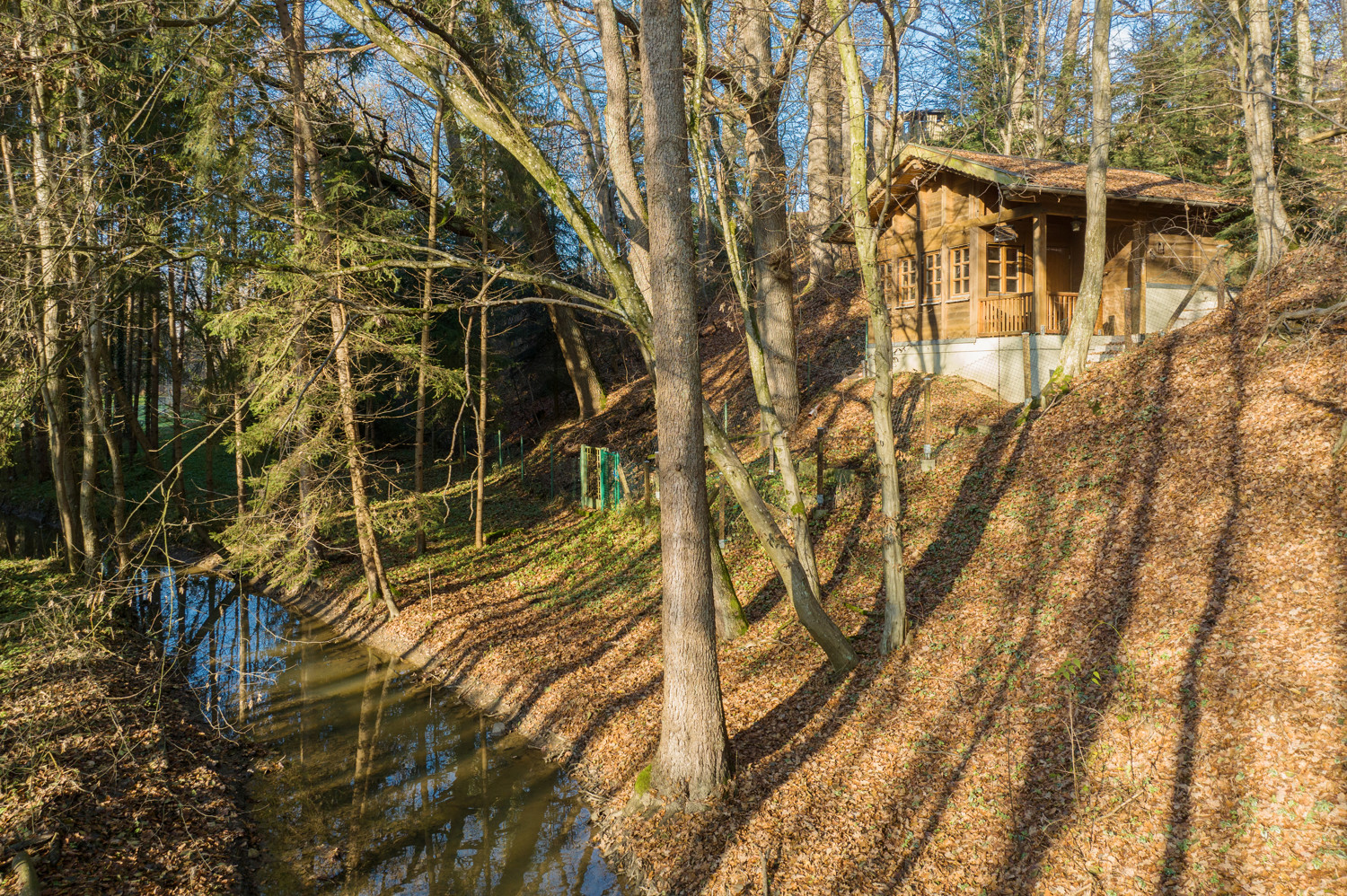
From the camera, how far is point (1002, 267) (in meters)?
17.9

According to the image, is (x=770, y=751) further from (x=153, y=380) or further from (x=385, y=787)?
(x=153, y=380)

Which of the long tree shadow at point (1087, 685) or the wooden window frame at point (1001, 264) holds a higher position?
the wooden window frame at point (1001, 264)

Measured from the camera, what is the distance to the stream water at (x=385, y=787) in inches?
291

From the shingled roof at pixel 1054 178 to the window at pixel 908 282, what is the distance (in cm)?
283

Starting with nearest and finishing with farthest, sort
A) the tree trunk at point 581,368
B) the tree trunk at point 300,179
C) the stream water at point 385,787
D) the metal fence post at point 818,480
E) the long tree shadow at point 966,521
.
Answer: the stream water at point 385,787, the long tree shadow at point 966,521, the tree trunk at point 300,179, the metal fence post at point 818,480, the tree trunk at point 581,368

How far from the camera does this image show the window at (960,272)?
17.7m

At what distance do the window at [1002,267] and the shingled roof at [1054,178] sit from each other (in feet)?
6.22

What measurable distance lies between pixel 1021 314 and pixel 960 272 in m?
1.74

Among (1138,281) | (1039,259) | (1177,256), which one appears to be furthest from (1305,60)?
(1039,259)

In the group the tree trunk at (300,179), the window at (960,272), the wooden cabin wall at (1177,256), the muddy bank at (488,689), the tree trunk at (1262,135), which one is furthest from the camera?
the wooden cabin wall at (1177,256)

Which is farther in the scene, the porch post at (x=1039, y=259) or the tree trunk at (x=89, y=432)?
the porch post at (x=1039, y=259)

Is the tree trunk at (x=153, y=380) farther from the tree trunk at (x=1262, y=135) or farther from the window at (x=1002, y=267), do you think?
the tree trunk at (x=1262, y=135)

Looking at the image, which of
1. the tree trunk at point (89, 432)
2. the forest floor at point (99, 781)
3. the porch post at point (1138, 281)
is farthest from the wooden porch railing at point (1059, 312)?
the tree trunk at point (89, 432)

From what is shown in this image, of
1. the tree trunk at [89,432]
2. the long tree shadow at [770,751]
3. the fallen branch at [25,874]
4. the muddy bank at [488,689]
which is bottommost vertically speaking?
the muddy bank at [488,689]
